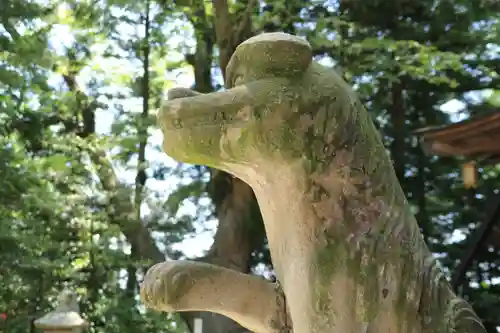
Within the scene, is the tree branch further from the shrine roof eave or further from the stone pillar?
the shrine roof eave

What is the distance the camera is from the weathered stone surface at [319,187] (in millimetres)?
925

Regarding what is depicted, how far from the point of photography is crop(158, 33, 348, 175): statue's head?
3.07 feet

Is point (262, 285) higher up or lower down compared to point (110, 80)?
lower down

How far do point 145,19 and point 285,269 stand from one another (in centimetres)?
572

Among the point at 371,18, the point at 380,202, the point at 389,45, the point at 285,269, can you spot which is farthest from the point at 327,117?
the point at 371,18

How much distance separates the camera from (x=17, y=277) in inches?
188

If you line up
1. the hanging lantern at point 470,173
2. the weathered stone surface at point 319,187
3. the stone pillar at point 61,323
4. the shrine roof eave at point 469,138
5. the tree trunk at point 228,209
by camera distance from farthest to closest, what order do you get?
the tree trunk at point 228,209 → the hanging lantern at point 470,173 → the shrine roof eave at point 469,138 → the stone pillar at point 61,323 → the weathered stone surface at point 319,187

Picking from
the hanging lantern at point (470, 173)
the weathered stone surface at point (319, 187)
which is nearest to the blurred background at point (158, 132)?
the hanging lantern at point (470, 173)

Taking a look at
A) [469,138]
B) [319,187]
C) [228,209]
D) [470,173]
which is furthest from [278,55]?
[228,209]

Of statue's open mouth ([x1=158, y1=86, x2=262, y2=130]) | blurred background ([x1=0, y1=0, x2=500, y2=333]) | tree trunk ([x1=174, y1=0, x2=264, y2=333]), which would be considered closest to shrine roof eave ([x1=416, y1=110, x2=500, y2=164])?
blurred background ([x1=0, y1=0, x2=500, y2=333])

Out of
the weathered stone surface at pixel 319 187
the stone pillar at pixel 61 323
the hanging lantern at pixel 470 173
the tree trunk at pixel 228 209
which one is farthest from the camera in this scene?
the tree trunk at pixel 228 209

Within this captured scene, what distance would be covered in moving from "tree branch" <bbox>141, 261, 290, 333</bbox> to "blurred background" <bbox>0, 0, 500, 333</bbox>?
3074mm

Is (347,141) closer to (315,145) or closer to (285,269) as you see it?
(315,145)

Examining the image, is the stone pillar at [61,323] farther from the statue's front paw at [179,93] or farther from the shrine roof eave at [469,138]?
the statue's front paw at [179,93]
